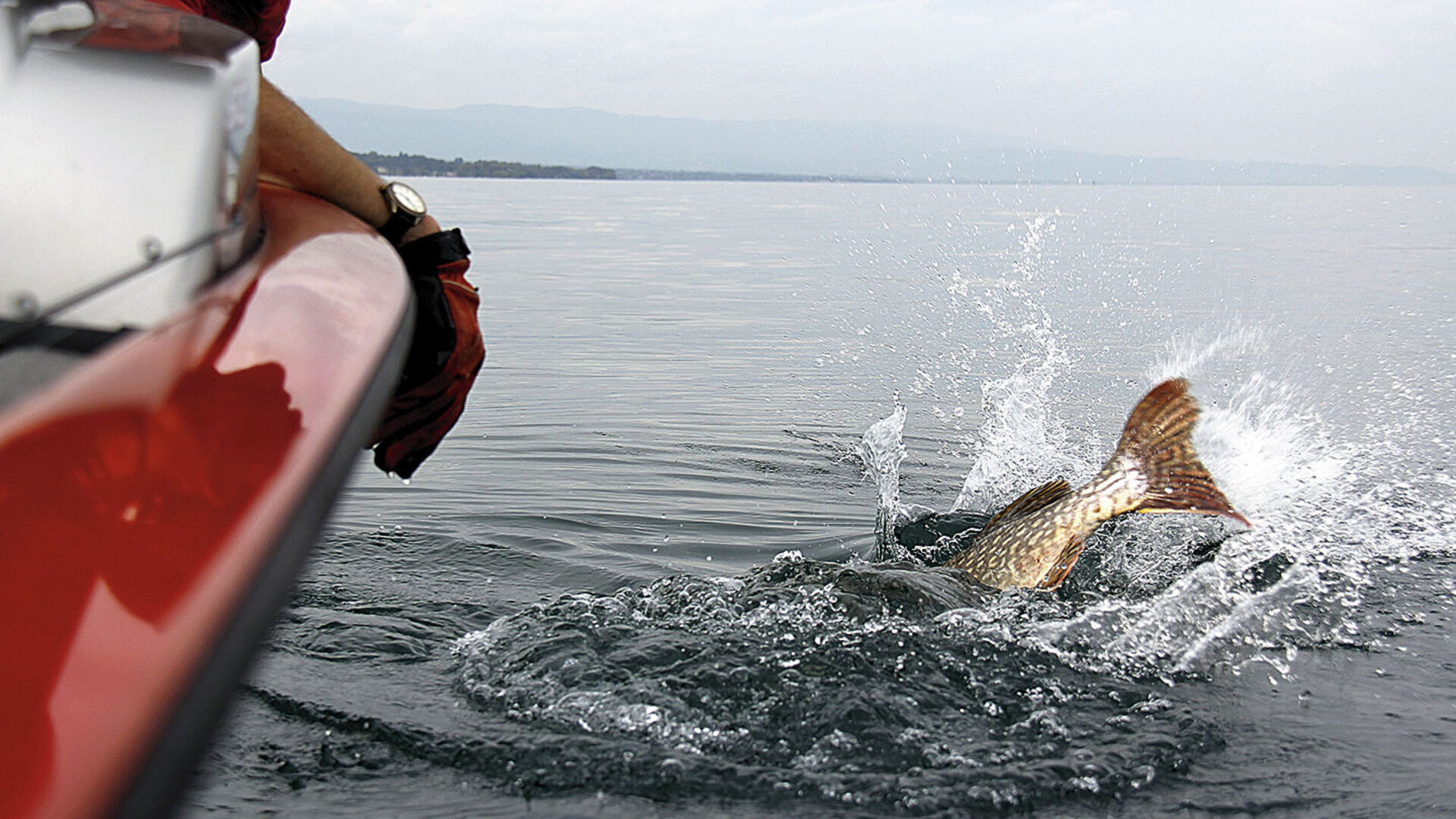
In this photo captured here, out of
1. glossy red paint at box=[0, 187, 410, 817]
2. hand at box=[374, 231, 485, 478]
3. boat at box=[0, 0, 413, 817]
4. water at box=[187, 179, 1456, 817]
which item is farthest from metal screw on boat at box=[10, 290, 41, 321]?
hand at box=[374, 231, 485, 478]

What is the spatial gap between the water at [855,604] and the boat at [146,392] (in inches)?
21.6

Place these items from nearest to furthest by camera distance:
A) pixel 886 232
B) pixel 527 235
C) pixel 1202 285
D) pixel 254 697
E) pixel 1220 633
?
1. pixel 254 697
2. pixel 1220 633
3. pixel 1202 285
4. pixel 527 235
5. pixel 886 232

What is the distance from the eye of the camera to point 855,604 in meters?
3.59

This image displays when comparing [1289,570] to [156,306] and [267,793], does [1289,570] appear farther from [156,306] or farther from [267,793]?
[156,306]

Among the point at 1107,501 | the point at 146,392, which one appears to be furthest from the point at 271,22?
the point at 1107,501

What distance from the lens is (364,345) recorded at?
1.37 m

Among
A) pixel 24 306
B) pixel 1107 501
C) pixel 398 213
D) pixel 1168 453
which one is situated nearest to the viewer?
pixel 24 306

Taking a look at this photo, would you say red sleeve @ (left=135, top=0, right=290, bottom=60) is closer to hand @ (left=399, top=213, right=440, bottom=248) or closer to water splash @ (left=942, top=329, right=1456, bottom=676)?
hand @ (left=399, top=213, right=440, bottom=248)

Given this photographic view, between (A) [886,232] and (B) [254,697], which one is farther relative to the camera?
(A) [886,232]

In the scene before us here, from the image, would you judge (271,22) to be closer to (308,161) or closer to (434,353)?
(308,161)

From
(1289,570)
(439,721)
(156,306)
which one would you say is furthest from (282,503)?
(1289,570)

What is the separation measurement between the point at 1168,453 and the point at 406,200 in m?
3.46

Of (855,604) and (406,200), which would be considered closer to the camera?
(406,200)

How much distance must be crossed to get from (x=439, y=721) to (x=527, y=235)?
23.1 metres
